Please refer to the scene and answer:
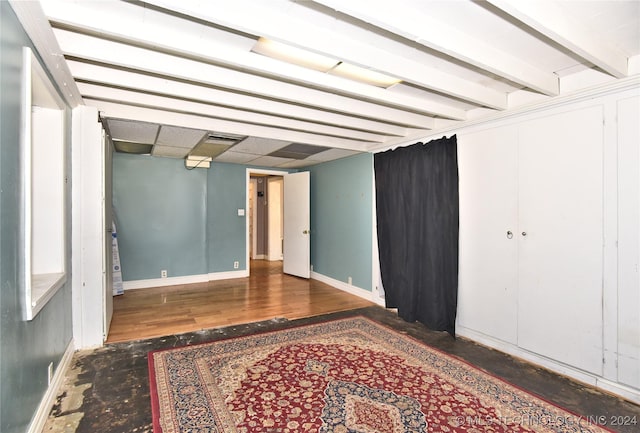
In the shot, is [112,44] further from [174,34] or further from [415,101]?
[415,101]

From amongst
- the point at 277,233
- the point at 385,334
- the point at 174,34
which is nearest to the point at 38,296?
the point at 174,34

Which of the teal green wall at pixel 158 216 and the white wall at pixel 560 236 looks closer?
the white wall at pixel 560 236

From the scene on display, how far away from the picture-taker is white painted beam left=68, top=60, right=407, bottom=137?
2256mm

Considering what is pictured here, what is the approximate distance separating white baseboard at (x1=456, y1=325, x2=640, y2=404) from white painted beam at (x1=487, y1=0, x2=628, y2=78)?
7.00 feet

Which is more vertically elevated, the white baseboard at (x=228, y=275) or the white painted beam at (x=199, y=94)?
the white painted beam at (x=199, y=94)

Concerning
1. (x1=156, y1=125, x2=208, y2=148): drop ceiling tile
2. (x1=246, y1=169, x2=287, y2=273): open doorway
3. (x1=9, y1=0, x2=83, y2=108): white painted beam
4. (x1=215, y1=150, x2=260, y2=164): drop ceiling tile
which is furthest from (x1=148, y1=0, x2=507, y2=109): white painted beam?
(x1=246, y1=169, x2=287, y2=273): open doorway

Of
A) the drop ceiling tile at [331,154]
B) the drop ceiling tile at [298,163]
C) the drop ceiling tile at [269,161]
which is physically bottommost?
the drop ceiling tile at [331,154]

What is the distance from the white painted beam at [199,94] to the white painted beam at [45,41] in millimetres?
96

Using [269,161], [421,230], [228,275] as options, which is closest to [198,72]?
[421,230]

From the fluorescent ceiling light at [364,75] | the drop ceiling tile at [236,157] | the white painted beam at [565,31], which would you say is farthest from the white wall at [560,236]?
the drop ceiling tile at [236,157]

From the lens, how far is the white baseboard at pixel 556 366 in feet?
7.21

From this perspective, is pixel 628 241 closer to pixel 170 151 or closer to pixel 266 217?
pixel 170 151

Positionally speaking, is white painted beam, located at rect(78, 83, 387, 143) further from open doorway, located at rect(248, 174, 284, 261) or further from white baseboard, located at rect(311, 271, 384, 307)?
open doorway, located at rect(248, 174, 284, 261)

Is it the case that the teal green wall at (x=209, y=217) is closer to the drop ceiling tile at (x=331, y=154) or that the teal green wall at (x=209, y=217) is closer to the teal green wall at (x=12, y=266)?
the drop ceiling tile at (x=331, y=154)
